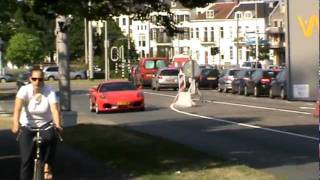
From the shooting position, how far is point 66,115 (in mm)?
22203

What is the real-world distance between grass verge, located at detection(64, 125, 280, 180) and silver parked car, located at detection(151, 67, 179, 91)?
1280 inches

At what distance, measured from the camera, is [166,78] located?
2084 inches

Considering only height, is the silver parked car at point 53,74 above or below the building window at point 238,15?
below

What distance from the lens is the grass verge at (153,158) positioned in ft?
38.4

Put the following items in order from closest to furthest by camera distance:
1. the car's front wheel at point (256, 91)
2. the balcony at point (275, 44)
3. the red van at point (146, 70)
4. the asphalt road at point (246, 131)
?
the asphalt road at point (246, 131) < the car's front wheel at point (256, 91) < the red van at point (146, 70) < the balcony at point (275, 44)

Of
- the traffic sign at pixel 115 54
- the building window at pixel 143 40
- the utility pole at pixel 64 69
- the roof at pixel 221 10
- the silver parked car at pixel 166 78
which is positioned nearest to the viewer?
the utility pole at pixel 64 69

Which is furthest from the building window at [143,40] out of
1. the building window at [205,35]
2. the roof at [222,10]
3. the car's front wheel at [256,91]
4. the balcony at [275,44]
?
the car's front wheel at [256,91]

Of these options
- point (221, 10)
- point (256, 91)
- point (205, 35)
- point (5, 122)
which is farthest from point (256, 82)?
point (221, 10)

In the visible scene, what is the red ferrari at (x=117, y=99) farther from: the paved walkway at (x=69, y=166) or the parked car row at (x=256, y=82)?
the paved walkway at (x=69, y=166)

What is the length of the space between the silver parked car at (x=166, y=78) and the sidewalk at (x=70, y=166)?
115ft

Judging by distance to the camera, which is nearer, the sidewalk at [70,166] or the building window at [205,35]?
the sidewalk at [70,166]

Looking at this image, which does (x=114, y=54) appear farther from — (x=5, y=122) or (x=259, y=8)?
(x=259, y=8)

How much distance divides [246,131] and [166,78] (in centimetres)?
3260

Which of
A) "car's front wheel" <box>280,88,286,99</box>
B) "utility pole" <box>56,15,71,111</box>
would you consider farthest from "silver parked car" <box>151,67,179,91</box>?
"utility pole" <box>56,15,71,111</box>
